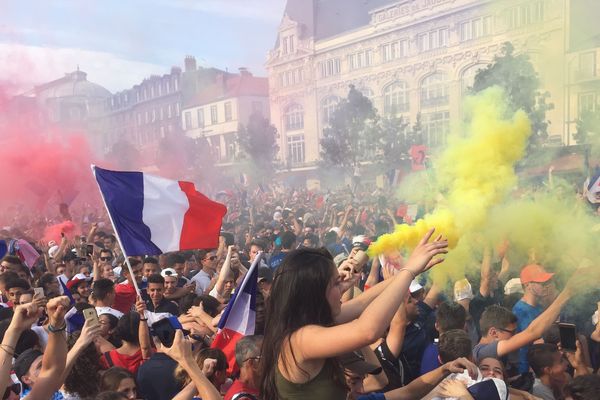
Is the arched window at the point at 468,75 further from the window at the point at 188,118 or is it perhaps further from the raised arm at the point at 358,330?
the window at the point at 188,118

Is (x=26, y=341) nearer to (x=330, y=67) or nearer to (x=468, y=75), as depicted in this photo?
(x=468, y=75)

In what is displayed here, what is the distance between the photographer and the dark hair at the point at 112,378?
362 centimetres

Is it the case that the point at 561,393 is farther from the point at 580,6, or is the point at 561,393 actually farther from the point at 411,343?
the point at 580,6

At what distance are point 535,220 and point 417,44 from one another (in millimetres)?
25053

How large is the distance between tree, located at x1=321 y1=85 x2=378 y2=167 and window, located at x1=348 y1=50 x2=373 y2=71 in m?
2.09

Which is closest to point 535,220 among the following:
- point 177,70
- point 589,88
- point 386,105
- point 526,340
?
point 526,340

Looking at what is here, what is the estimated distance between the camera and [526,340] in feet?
13.5

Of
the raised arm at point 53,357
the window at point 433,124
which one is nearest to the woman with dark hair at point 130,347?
the raised arm at point 53,357

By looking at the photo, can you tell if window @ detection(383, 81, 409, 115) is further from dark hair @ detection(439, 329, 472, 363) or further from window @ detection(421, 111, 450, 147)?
dark hair @ detection(439, 329, 472, 363)

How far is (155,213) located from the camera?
5.75m

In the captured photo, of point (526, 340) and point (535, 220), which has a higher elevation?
point (535, 220)

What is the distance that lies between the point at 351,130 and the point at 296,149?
36.2ft

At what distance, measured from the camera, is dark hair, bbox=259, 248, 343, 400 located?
2.65m

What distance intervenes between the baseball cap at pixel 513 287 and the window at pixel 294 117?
3452 centimetres
